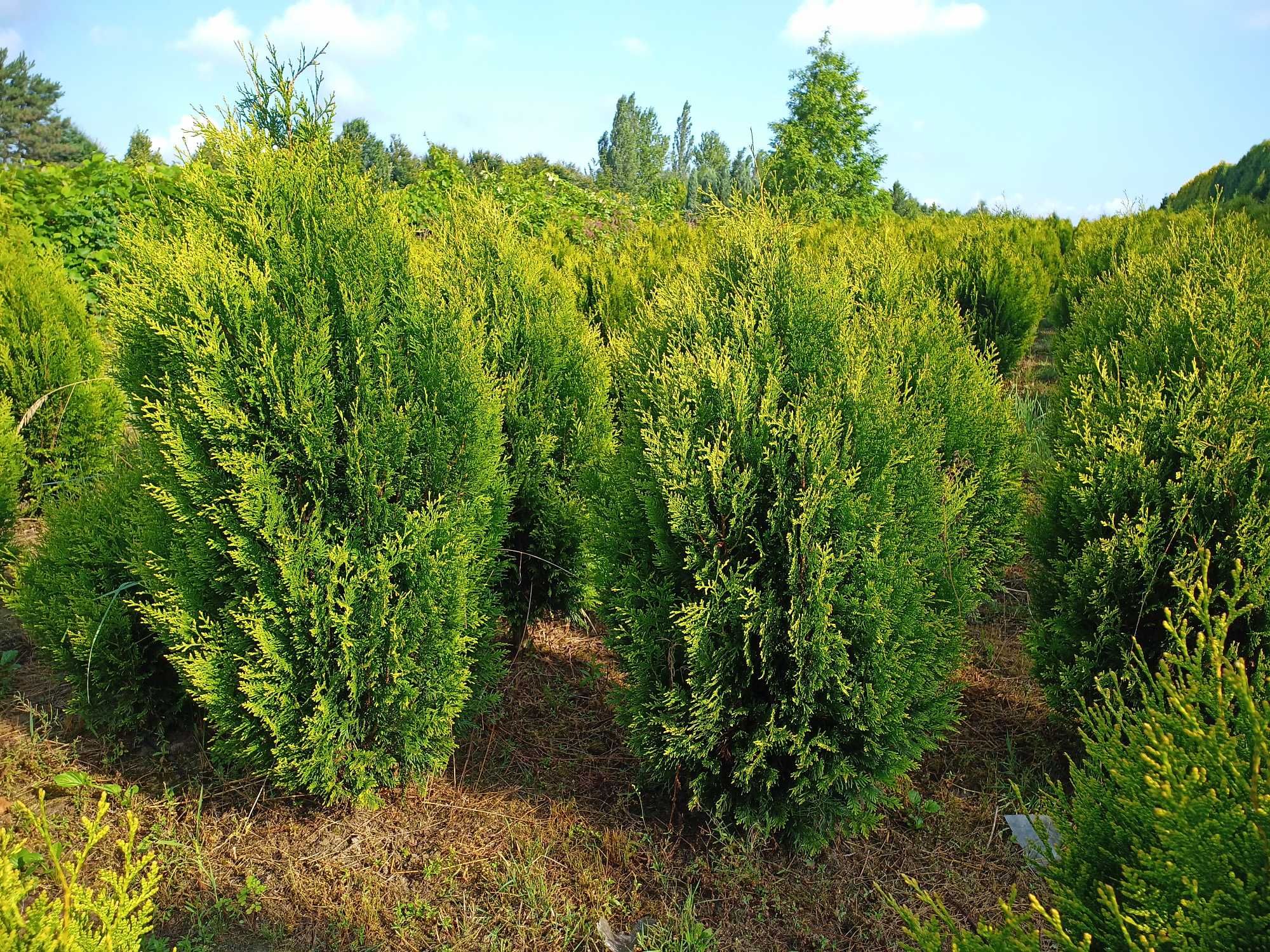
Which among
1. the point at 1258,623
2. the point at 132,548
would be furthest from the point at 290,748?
the point at 1258,623

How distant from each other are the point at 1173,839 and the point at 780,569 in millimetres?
1671

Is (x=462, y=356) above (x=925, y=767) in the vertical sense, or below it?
above

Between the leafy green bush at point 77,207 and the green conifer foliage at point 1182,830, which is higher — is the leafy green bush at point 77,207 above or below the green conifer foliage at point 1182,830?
above

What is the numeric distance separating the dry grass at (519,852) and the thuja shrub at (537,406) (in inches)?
35.2

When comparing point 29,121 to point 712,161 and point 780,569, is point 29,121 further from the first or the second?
point 780,569

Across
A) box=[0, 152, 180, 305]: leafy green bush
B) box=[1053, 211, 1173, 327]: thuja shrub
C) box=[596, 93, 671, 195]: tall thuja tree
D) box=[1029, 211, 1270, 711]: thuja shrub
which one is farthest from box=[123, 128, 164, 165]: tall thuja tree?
box=[596, 93, 671, 195]: tall thuja tree

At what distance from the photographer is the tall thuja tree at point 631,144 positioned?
4216 cm

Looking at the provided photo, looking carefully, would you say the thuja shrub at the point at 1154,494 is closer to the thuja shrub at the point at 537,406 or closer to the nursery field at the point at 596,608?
the nursery field at the point at 596,608

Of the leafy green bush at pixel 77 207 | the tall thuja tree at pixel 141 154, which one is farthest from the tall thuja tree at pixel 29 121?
the leafy green bush at pixel 77 207

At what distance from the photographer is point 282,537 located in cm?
305

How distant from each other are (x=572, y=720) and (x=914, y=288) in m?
3.86

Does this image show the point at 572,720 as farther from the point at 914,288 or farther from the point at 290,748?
the point at 914,288

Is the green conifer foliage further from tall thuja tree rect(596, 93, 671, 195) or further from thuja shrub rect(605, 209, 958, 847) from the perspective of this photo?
tall thuja tree rect(596, 93, 671, 195)

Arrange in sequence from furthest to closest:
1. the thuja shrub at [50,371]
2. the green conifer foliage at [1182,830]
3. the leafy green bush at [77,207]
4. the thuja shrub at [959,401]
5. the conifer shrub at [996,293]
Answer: the leafy green bush at [77,207] < the conifer shrub at [996,293] < the thuja shrub at [50,371] < the thuja shrub at [959,401] < the green conifer foliage at [1182,830]
